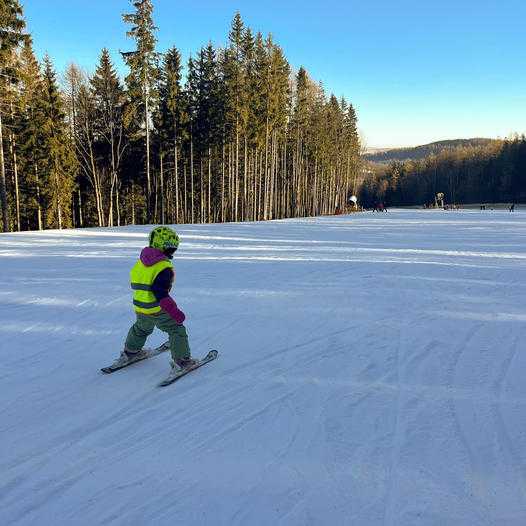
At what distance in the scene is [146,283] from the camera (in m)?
4.30

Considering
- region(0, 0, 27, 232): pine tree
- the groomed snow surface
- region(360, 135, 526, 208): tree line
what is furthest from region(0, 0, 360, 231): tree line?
region(360, 135, 526, 208): tree line

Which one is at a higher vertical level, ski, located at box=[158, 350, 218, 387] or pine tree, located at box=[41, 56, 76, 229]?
→ pine tree, located at box=[41, 56, 76, 229]

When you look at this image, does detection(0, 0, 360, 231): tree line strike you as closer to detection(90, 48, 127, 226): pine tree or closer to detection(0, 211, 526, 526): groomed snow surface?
detection(90, 48, 127, 226): pine tree

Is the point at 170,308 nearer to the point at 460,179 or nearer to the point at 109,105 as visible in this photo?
the point at 109,105

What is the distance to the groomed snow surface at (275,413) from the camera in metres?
2.60

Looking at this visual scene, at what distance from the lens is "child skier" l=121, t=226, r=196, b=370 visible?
4242 millimetres

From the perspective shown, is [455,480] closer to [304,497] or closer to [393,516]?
[393,516]

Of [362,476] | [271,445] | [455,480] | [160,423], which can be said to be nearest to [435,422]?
[455,480]

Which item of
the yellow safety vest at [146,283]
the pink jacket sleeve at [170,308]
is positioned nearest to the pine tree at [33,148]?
the yellow safety vest at [146,283]

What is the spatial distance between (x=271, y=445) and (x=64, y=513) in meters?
1.45

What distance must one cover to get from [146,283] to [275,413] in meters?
1.85

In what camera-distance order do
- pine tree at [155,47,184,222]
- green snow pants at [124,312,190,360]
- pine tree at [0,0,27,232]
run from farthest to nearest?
pine tree at [155,47,184,222]
pine tree at [0,0,27,232]
green snow pants at [124,312,190,360]

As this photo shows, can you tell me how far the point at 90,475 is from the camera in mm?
2873

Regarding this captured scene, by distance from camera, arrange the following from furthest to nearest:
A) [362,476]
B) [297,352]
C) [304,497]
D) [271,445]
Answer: [297,352]
[271,445]
[362,476]
[304,497]
